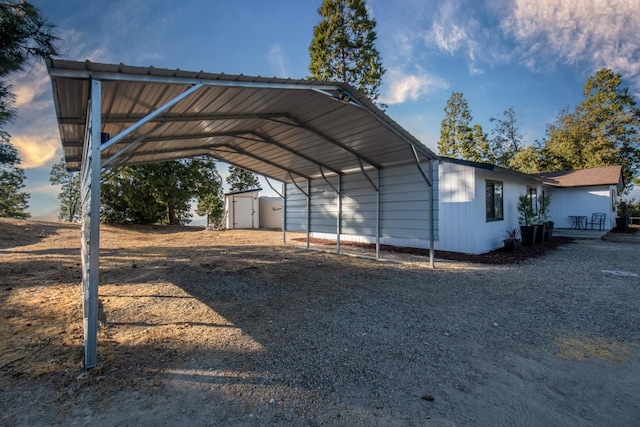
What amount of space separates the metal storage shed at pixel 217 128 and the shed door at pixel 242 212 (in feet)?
32.3

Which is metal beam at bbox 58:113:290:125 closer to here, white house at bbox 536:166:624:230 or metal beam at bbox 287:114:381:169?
metal beam at bbox 287:114:381:169

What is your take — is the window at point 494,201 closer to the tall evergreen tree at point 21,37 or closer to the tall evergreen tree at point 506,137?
the tall evergreen tree at point 21,37

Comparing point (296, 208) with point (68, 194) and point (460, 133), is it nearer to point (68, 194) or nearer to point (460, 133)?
point (460, 133)

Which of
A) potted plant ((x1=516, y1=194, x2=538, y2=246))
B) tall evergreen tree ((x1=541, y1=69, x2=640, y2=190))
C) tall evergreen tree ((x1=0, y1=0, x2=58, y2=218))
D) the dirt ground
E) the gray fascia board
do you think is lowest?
the dirt ground

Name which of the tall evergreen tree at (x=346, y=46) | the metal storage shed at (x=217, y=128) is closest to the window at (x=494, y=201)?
the metal storage shed at (x=217, y=128)

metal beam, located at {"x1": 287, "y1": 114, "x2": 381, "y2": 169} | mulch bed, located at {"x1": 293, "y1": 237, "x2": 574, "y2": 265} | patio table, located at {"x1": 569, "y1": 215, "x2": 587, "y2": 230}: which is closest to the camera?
metal beam, located at {"x1": 287, "y1": 114, "x2": 381, "y2": 169}

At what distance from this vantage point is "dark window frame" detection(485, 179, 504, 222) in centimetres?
897

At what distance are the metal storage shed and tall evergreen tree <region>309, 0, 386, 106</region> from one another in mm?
10269

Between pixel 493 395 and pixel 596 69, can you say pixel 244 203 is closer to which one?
pixel 493 395

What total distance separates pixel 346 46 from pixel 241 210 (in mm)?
11937

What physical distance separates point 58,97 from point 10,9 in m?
3.50

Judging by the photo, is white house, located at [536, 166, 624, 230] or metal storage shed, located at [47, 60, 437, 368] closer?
metal storage shed, located at [47, 60, 437, 368]

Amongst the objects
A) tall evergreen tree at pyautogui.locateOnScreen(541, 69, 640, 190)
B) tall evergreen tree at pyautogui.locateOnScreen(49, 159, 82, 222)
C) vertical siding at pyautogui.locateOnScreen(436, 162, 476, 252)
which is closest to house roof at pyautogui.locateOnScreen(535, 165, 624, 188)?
vertical siding at pyautogui.locateOnScreen(436, 162, 476, 252)

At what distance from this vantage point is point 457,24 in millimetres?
12688
